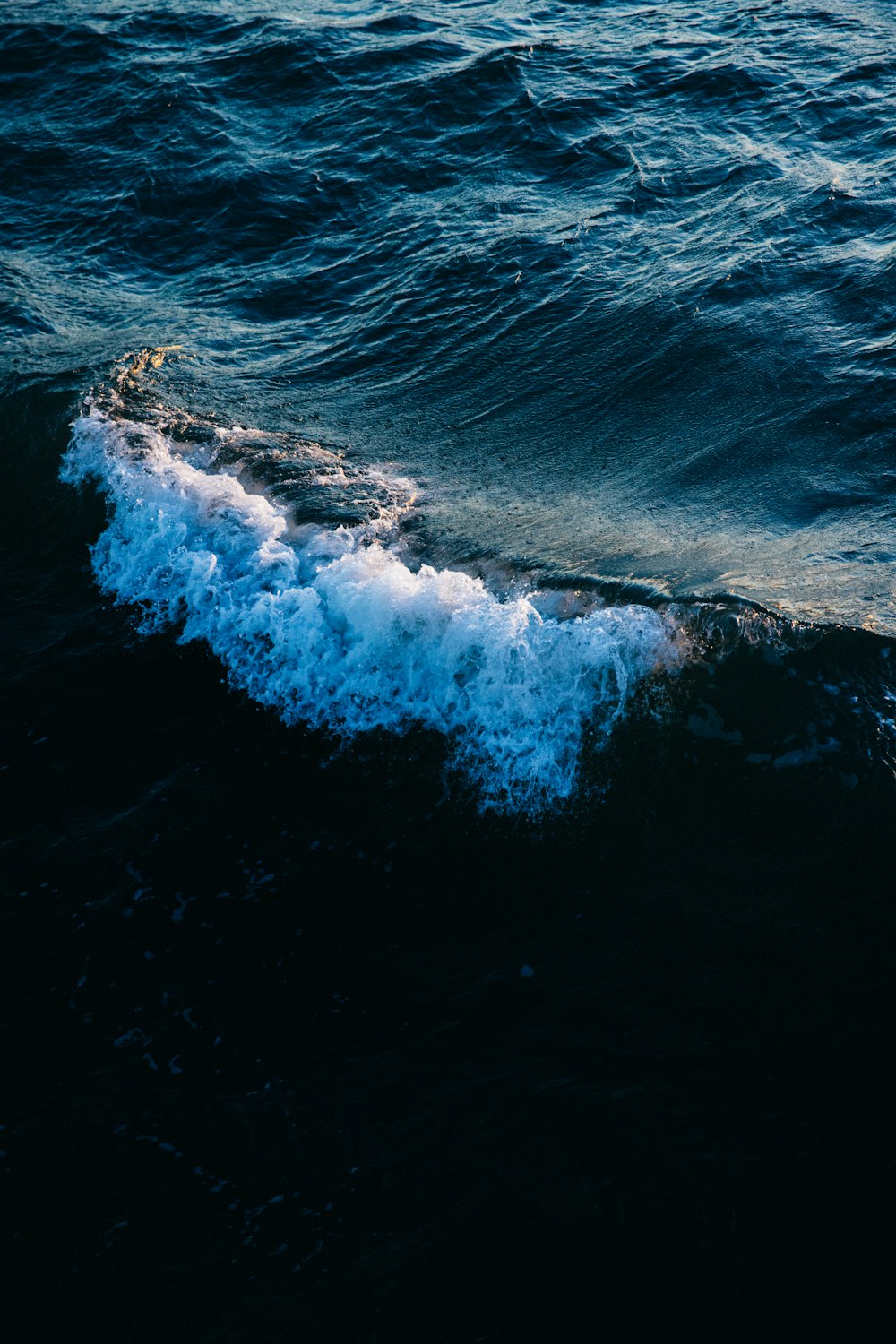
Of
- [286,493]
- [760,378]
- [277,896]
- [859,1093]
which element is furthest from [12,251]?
[859,1093]

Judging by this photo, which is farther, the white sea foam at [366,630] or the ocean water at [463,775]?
the white sea foam at [366,630]

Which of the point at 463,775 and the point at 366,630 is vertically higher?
the point at 366,630

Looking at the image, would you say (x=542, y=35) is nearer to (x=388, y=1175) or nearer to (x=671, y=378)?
(x=671, y=378)

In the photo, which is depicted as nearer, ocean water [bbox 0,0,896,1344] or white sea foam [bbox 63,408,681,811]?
ocean water [bbox 0,0,896,1344]

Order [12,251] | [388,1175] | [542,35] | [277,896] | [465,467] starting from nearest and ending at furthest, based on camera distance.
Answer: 1. [388,1175]
2. [277,896]
3. [465,467]
4. [12,251]
5. [542,35]
